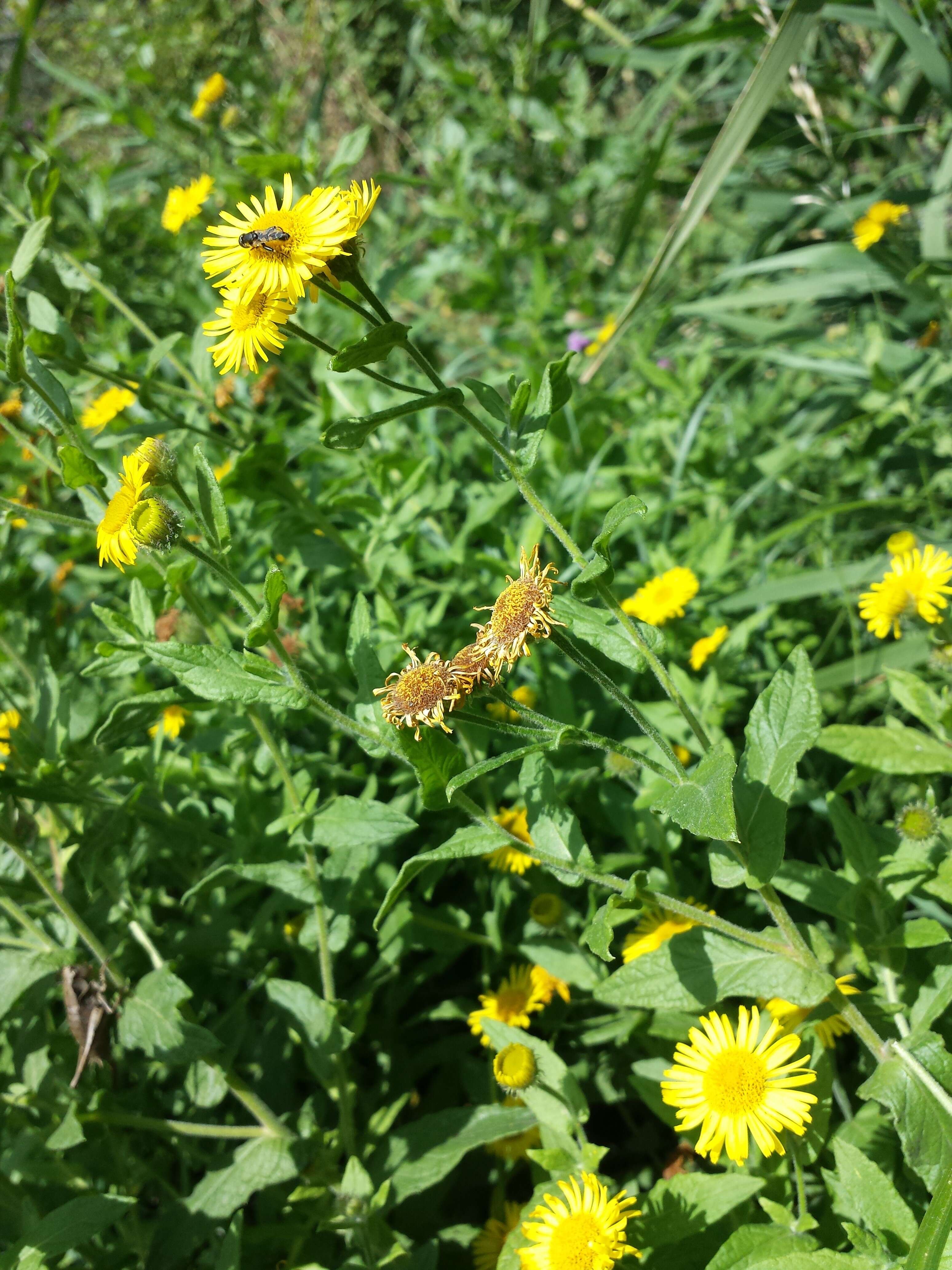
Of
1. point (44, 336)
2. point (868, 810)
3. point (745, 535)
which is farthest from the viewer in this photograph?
point (745, 535)

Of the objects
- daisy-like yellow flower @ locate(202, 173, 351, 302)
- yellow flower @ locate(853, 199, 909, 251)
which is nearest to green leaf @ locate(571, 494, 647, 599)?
daisy-like yellow flower @ locate(202, 173, 351, 302)

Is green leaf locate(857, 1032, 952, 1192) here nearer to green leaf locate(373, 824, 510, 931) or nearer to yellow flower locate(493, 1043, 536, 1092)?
yellow flower locate(493, 1043, 536, 1092)

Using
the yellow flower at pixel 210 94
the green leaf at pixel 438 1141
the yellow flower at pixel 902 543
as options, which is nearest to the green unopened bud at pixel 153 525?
the green leaf at pixel 438 1141

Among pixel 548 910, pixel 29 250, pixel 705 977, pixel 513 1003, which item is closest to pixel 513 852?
pixel 548 910

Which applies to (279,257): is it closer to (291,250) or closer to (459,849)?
(291,250)

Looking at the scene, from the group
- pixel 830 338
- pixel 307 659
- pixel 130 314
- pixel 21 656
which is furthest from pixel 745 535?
pixel 21 656

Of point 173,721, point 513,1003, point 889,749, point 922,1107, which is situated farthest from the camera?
point 173,721

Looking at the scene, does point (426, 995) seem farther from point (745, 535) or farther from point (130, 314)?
point (130, 314)

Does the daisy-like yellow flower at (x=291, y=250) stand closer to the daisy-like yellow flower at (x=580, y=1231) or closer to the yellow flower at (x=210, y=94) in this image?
the daisy-like yellow flower at (x=580, y=1231)
